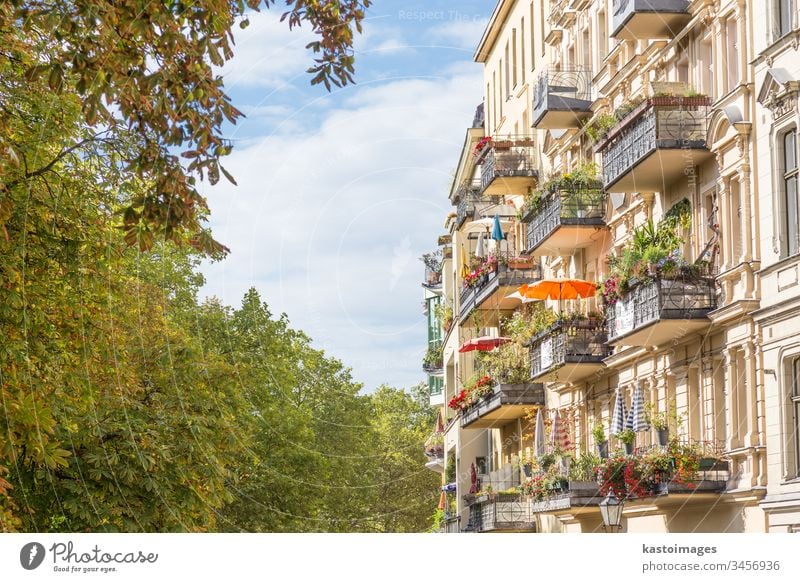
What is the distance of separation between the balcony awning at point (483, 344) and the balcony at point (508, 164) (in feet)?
8.70

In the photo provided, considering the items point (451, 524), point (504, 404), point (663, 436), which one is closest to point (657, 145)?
point (663, 436)

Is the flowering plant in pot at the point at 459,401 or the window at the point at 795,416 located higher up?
the flowering plant in pot at the point at 459,401

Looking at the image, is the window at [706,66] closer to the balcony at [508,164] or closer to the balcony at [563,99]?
the balcony at [563,99]

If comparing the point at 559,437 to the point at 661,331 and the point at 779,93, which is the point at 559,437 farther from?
the point at 779,93

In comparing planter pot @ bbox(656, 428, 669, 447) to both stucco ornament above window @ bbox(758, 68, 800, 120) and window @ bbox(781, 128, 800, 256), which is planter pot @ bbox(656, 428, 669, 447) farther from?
stucco ornament above window @ bbox(758, 68, 800, 120)

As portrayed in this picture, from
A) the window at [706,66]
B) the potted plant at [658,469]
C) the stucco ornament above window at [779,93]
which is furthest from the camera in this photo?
the window at [706,66]

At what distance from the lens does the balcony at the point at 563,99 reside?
21922 mm

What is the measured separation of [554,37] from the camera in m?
23.6

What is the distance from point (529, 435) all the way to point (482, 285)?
2.79m

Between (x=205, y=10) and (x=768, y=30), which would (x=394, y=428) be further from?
(x=205, y=10)

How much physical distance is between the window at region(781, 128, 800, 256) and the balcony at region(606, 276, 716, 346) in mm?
2222

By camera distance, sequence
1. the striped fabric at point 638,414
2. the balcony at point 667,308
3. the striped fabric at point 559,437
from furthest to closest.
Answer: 1. the striped fabric at point 559,437
2. the striped fabric at point 638,414
3. the balcony at point 667,308

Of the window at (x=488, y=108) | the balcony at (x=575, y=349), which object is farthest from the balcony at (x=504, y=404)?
the window at (x=488, y=108)
